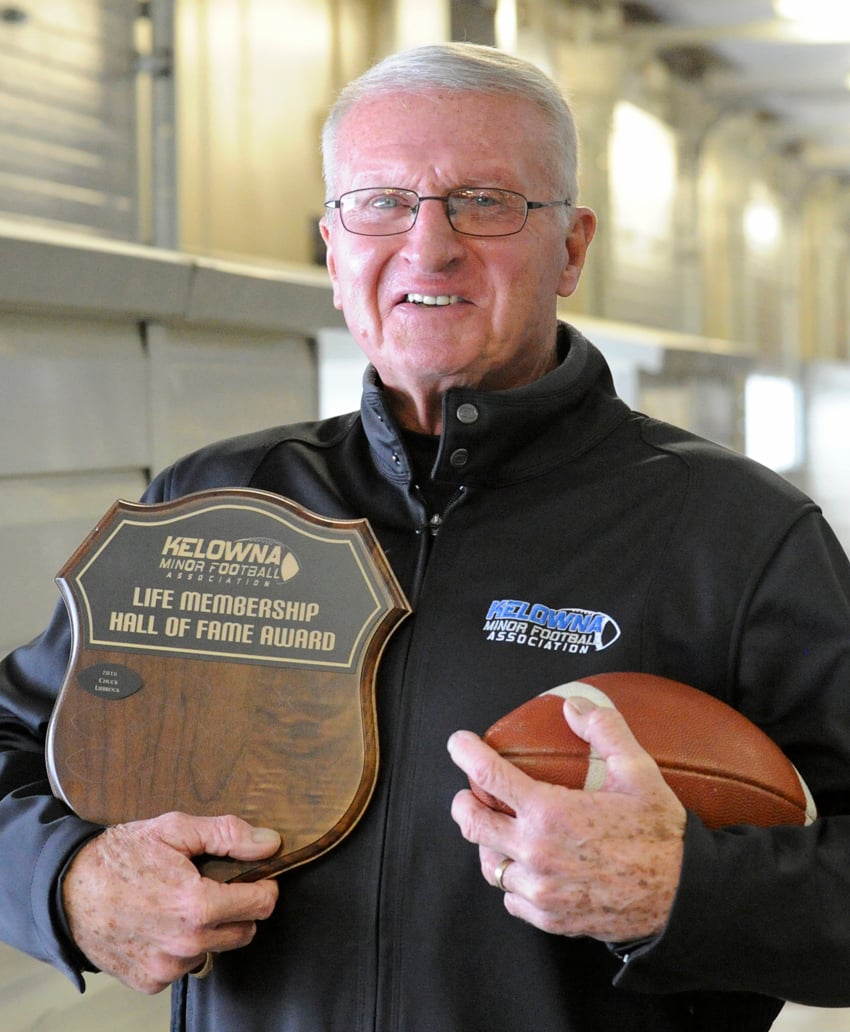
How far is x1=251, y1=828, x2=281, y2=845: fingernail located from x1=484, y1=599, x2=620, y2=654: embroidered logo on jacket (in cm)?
28

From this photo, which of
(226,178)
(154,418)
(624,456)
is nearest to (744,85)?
(226,178)

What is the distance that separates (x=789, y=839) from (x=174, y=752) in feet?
1.94

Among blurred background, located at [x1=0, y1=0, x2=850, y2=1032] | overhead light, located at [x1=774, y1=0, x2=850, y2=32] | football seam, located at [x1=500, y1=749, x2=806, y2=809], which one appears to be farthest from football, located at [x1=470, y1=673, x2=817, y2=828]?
overhead light, located at [x1=774, y1=0, x2=850, y2=32]

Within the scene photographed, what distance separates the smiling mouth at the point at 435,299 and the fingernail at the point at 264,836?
1.82 ft

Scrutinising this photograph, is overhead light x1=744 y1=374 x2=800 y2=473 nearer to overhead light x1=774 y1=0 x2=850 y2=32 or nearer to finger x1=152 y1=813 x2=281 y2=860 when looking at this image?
overhead light x1=774 y1=0 x2=850 y2=32

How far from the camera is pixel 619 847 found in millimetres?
1009

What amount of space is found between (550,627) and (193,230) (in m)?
2.52

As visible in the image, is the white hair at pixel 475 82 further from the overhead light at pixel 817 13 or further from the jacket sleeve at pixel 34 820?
the overhead light at pixel 817 13

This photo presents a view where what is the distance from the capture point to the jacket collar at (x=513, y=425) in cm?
128

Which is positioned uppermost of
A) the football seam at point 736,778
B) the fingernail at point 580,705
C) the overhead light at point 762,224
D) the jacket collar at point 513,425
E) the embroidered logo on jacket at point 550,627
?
the overhead light at point 762,224

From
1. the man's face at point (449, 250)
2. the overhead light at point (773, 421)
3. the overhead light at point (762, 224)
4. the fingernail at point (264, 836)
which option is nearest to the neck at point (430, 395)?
the man's face at point (449, 250)

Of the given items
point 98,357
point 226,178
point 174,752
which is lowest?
point 174,752

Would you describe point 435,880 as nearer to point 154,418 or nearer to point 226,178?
point 154,418

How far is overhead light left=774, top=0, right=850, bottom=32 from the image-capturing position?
6.67 meters
